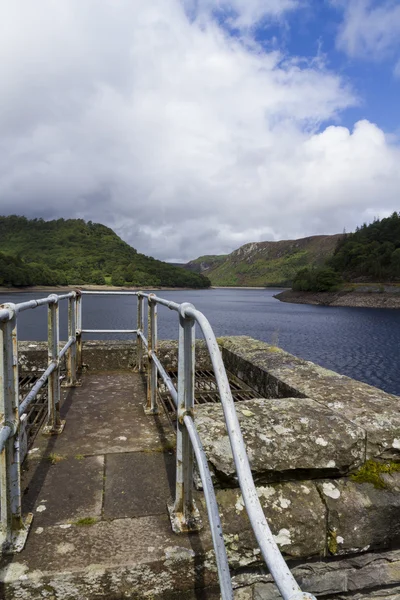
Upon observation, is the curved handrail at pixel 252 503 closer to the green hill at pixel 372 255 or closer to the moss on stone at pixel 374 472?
the moss on stone at pixel 374 472

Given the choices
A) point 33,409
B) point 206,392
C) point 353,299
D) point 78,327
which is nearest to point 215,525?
point 33,409

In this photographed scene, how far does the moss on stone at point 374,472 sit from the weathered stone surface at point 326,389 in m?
0.05

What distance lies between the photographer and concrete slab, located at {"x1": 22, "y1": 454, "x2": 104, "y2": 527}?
6.79ft

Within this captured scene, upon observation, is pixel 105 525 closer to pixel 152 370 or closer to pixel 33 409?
pixel 152 370

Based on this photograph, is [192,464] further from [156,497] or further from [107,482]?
[107,482]

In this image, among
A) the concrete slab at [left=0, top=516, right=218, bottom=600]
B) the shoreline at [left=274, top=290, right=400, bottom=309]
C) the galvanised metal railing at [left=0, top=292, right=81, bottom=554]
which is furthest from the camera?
the shoreline at [left=274, top=290, right=400, bottom=309]

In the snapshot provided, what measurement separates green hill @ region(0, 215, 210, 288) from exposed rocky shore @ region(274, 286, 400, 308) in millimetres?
56910

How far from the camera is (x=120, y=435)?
10.4 feet

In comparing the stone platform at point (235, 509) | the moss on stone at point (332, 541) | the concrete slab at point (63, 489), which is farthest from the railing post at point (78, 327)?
the moss on stone at point (332, 541)

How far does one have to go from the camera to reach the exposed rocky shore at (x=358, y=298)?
3036 inches

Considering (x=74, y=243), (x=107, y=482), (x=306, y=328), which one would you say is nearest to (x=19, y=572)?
(x=107, y=482)

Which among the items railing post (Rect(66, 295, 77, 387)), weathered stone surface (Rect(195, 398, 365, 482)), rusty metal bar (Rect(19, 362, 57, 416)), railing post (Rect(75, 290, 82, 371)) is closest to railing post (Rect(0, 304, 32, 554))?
rusty metal bar (Rect(19, 362, 57, 416))

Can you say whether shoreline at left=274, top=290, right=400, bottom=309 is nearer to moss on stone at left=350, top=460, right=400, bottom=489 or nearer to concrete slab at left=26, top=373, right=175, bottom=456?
concrete slab at left=26, top=373, right=175, bottom=456

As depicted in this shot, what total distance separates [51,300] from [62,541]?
1.76 m
